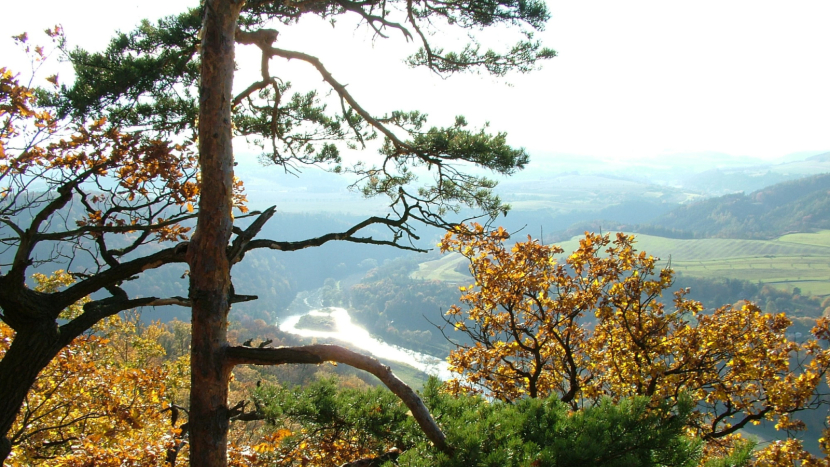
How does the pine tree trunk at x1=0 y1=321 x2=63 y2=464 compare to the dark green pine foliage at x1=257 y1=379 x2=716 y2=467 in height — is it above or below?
above

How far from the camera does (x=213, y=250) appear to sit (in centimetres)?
263

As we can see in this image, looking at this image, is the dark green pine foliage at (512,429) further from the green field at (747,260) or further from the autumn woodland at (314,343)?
the green field at (747,260)

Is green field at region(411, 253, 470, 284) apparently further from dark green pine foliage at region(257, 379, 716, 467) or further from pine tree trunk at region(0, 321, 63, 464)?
pine tree trunk at region(0, 321, 63, 464)

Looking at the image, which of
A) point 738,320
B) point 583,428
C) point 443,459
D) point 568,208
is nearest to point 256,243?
point 443,459

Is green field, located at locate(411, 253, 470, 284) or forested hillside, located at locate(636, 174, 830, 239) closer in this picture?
green field, located at locate(411, 253, 470, 284)

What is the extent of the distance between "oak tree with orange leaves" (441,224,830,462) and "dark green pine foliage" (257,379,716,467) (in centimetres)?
255

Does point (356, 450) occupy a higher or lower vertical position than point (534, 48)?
lower

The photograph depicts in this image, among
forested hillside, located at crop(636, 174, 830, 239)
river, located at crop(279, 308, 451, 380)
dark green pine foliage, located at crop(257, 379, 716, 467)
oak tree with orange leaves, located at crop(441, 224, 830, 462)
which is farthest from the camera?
forested hillside, located at crop(636, 174, 830, 239)

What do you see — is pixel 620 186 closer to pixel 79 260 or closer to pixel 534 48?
pixel 79 260

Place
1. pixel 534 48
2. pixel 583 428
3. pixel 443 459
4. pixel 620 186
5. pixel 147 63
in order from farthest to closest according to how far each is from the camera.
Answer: pixel 620 186, pixel 534 48, pixel 147 63, pixel 583 428, pixel 443 459

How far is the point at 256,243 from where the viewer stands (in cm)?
292

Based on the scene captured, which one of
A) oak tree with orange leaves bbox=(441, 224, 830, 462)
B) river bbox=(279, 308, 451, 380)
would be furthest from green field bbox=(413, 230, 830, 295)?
oak tree with orange leaves bbox=(441, 224, 830, 462)

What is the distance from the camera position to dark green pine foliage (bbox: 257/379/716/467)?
2422 mm

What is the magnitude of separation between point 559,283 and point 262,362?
4.20 meters
